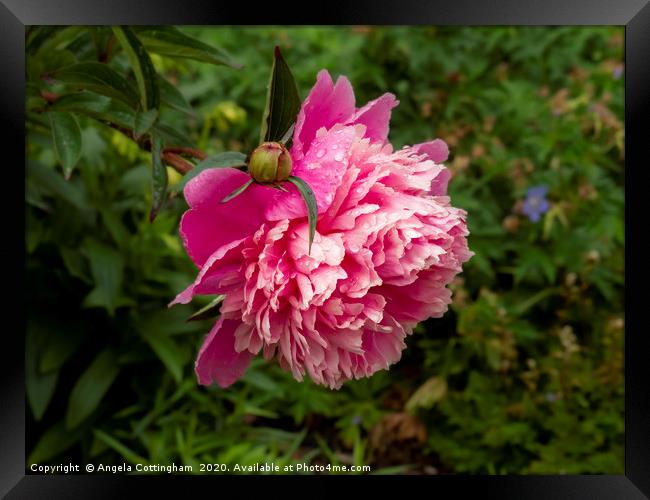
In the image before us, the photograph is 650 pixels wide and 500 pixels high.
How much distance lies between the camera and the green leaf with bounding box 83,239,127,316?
1170 millimetres

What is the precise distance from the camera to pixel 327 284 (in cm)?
41

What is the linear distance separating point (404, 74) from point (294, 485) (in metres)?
1.16

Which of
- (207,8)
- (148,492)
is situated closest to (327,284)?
(207,8)

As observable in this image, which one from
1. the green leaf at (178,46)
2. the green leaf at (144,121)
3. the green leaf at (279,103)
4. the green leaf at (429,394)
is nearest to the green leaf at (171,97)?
the green leaf at (178,46)

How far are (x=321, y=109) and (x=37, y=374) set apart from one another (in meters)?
0.97

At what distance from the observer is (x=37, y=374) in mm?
1235

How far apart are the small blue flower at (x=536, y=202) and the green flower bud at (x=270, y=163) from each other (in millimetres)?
1130

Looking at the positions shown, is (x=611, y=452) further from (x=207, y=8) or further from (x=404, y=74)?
(x=207, y=8)

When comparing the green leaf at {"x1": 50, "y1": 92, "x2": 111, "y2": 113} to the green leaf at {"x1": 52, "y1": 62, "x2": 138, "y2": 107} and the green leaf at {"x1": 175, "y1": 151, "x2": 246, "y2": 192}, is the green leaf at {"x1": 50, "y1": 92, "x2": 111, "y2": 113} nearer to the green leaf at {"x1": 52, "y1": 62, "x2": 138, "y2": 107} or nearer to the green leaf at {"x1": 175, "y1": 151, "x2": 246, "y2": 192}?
the green leaf at {"x1": 52, "y1": 62, "x2": 138, "y2": 107}

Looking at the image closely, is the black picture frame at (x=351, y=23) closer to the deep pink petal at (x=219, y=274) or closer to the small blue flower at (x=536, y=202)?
the deep pink petal at (x=219, y=274)

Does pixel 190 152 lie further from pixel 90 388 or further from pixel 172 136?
pixel 90 388

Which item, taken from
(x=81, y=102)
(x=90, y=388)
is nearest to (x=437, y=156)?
(x=81, y=102)

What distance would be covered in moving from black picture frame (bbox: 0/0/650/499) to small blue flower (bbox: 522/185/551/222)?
26.6 inches

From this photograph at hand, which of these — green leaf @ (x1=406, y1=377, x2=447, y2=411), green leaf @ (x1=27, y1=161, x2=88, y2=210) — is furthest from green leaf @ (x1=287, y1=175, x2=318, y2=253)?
green leaf @ (x1=406, y1=377, x2=447, y2=411)
